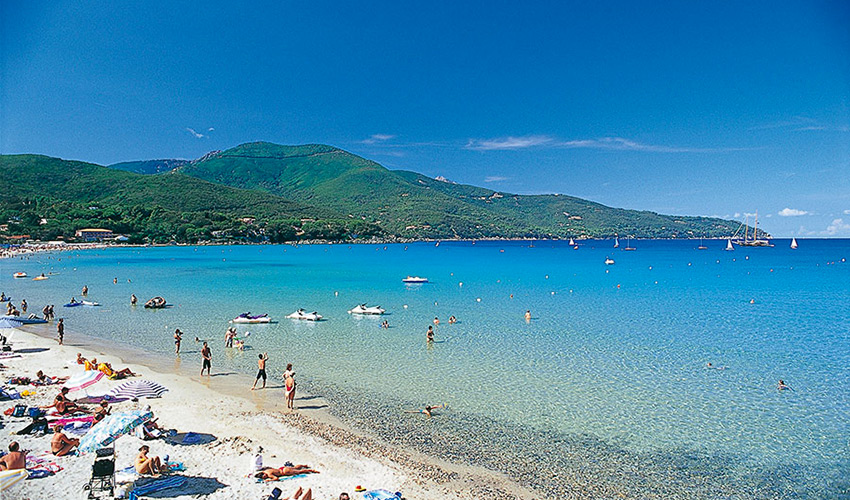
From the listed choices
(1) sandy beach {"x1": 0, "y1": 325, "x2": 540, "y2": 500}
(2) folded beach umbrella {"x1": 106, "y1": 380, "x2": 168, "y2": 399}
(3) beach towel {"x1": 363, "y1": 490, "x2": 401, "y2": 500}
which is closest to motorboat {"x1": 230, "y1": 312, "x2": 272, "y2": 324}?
(1) sandy beach {"x1": 0, "y1": 325, "x2": 540, "y2": 500}

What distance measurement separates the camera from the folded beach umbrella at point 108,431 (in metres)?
10.7

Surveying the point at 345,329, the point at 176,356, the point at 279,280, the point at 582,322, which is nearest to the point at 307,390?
the point at 176,356

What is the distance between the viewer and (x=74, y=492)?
33.0 feet

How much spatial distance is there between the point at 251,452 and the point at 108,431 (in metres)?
3.21

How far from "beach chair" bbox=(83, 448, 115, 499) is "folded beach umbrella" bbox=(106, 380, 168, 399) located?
5.39 m

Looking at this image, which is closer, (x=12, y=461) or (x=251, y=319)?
(x=12, y=461)

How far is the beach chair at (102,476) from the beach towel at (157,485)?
52 centimetres

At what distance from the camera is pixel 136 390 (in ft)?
51.0

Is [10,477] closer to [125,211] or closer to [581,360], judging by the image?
[581,360]

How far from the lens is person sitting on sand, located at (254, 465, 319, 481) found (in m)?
10.6

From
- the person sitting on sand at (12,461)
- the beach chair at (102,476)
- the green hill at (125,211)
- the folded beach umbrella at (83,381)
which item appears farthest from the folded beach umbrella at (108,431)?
the green hill at (125,211)

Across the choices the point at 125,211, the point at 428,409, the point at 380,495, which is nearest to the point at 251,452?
the point at 380,495

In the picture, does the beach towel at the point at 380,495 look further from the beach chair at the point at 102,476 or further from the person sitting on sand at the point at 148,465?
the beach chair at the point at 102,476

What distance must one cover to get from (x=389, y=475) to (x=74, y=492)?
659cm
